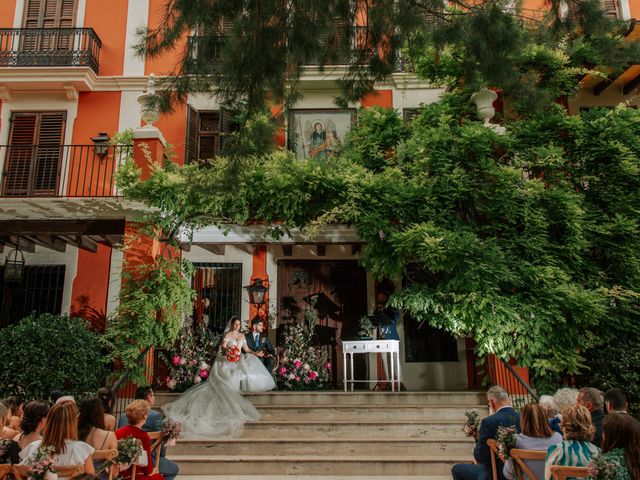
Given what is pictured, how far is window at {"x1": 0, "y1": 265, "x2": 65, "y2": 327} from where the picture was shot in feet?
36.8

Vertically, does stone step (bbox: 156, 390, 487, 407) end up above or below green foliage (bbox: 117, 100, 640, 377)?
below

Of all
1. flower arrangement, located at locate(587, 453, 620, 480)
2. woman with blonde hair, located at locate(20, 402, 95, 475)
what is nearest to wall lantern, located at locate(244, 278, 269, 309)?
woman with blonde hair, located at locate(20, 402, 95, 475)

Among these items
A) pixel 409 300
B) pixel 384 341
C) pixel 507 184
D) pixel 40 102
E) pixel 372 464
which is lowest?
pixel 372 464

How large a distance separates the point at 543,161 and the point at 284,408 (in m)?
5.76

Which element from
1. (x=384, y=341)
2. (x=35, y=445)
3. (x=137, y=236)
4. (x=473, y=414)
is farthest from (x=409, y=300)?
(x=35, y=445)

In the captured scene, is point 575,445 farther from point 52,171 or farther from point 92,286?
point 52,171

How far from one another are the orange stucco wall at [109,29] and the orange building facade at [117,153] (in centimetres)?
2

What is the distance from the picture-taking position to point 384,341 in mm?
9359

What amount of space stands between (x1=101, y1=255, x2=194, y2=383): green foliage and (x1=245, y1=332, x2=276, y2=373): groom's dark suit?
1.38 meters

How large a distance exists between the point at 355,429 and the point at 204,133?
7497 mm

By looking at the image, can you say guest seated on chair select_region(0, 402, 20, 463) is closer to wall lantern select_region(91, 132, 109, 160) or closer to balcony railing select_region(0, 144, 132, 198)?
balcony railing select_region(0, 144, 132, 198)

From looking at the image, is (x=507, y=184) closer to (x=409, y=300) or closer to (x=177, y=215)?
(x=409, y=300)

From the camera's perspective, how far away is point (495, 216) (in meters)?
8.89

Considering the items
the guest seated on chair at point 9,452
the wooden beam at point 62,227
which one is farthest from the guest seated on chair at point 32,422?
the wooden beam at point 62,227
